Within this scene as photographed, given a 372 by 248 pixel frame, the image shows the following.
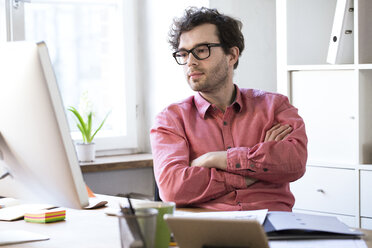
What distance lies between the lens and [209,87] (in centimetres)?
227

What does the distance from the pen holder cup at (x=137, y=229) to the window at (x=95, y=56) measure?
2238 millimetres

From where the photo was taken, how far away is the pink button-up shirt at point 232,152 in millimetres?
2008

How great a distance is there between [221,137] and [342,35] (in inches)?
35.9

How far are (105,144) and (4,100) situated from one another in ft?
7.13

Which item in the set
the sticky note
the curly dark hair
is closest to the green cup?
the sticky note

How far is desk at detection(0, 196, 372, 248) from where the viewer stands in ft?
4.40

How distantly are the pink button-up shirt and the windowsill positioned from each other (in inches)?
35.7

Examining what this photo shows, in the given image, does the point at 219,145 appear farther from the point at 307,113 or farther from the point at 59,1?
the point at 59,1

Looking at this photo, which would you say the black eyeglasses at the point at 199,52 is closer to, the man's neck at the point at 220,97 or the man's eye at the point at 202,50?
the man's eye at the point at 202,50

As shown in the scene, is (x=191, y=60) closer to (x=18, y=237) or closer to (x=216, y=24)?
(x=216, y=24)

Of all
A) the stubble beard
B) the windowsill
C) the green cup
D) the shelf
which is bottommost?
the windowsill

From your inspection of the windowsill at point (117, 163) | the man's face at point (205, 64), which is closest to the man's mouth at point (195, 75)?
the man's face at point (205, 64)

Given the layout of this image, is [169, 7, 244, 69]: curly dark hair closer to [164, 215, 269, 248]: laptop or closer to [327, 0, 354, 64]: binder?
[327, 0, 354, 64]: binder

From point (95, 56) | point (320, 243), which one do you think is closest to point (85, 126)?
point (95, 56)
